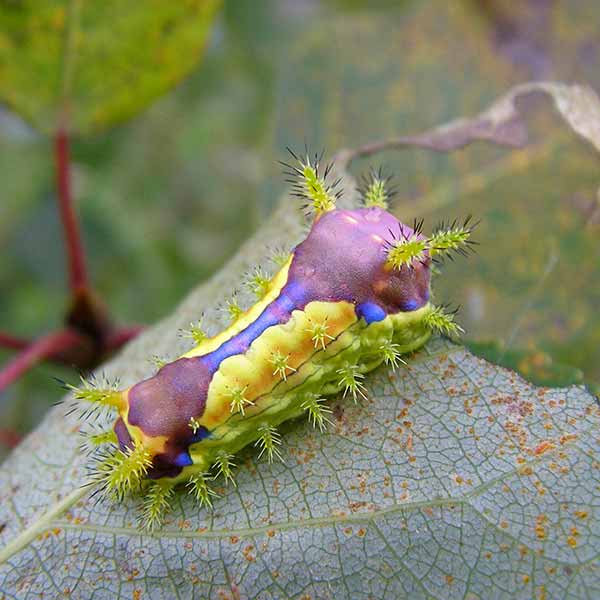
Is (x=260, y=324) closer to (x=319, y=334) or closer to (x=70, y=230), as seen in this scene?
(x=319, y=334)

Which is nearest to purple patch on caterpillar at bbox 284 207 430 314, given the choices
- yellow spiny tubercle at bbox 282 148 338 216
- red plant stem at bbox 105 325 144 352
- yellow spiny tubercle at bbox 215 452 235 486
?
yellow spiny tubercle at bbox 282 148 338 216

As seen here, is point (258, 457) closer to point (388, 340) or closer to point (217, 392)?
point (217, 392)

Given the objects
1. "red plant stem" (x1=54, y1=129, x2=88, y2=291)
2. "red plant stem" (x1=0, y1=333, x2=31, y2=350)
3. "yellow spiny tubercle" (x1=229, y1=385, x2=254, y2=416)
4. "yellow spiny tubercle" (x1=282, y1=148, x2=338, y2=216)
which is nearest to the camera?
"yellow spiny tubercle" (x1=229, y1=385, x2=254, y2=416)

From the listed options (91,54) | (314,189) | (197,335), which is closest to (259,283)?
(197,335)

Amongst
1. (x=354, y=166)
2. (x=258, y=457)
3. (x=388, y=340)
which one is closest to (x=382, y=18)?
(x=354, y=166)

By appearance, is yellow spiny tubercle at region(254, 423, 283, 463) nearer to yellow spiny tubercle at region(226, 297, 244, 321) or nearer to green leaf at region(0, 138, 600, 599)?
green leaf at region(0, 138, 600, 599)
